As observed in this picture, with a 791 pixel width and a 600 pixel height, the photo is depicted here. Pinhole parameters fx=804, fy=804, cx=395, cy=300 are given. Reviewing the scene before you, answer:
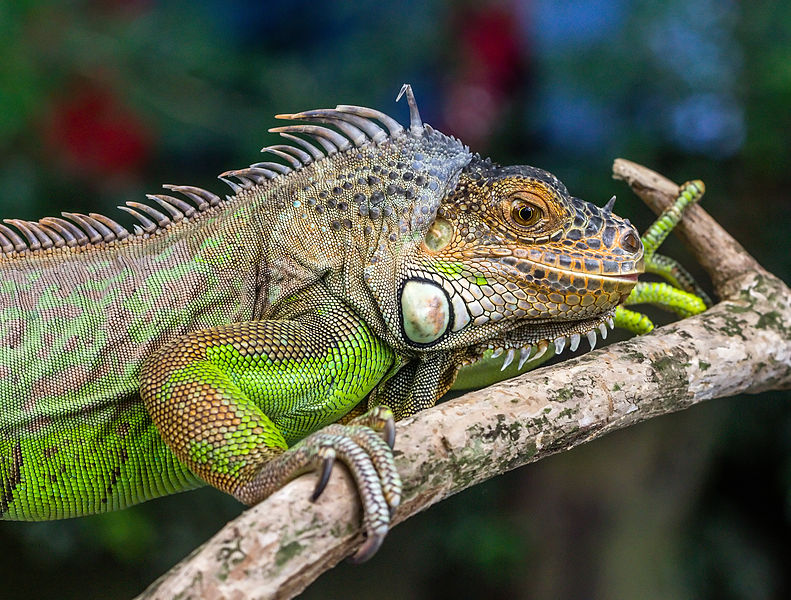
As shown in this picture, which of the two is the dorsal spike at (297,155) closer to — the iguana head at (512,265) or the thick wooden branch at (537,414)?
the iguana head at (512,265)

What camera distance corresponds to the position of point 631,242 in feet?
7.91

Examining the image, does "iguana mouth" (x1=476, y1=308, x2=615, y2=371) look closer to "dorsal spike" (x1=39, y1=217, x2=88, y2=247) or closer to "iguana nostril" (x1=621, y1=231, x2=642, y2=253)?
"iguana nostril" (x1=621, y1=231, x2=642, y2=253)

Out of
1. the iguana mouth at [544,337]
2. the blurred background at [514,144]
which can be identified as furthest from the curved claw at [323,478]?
the blurred background at [514,144]

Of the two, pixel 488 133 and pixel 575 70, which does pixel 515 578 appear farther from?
pixel 575 70

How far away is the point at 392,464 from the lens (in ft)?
5.77

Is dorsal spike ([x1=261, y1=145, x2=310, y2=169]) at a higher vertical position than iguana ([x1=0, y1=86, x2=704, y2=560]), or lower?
higher

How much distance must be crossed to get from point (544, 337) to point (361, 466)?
0.95 metres

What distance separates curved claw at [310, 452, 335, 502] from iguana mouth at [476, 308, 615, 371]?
2.84 ft

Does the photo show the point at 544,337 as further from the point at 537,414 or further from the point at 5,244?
the point at 5,244

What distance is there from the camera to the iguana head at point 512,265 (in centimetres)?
234

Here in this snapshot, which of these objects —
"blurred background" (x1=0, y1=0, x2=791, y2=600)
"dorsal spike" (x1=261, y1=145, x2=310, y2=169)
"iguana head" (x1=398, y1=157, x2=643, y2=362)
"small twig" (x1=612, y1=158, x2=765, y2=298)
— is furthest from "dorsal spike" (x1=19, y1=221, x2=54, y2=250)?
"small twig" (x1=612, y1=158, x2=765, y2=298)

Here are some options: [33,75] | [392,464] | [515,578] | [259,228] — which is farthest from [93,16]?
[515,578]

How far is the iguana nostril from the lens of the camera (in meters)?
2.40

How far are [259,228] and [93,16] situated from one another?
2789 mm
